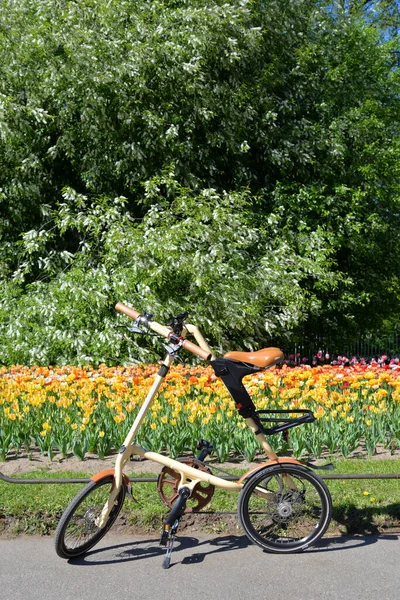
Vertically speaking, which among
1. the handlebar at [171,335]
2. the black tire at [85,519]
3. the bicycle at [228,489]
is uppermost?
the handlebar at [171,335]

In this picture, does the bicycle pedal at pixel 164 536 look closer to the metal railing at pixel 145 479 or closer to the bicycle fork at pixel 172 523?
the bicycle fork at pixel 172 523

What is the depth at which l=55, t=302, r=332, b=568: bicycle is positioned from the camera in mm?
3541

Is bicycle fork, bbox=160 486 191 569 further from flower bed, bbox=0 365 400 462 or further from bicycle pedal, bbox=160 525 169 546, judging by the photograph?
flower bed, bbox=0 365 400 462

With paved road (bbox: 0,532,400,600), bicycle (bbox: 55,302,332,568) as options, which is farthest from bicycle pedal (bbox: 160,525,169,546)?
paved road (bbox: 0,532,400,600)

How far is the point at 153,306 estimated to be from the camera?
9.55 m

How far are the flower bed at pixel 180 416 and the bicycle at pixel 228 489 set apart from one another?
3.74 ft

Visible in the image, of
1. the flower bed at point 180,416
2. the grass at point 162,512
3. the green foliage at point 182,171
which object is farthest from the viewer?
the green foliage at point 182,171

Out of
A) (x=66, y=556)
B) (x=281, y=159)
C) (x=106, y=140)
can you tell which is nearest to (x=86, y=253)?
(x=106, y=140)

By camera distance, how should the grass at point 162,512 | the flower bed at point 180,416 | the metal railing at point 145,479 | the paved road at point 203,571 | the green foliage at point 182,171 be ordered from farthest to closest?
1. the green foliage at point 182,171
2. the flower bed at point 180,416
3. the metal railing at point 145,479
4. the grass at point 162,512
5. the paved road at point 203,571

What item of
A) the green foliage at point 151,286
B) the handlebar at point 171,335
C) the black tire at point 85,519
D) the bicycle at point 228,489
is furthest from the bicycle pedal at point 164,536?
the green foliage at point 151,286

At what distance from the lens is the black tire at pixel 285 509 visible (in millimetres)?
3588

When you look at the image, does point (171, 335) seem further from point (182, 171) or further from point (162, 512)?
point (182, 171)

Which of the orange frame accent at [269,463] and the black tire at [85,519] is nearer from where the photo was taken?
the black tire at [85,519]

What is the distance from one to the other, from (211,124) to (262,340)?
Result: 3.92m
